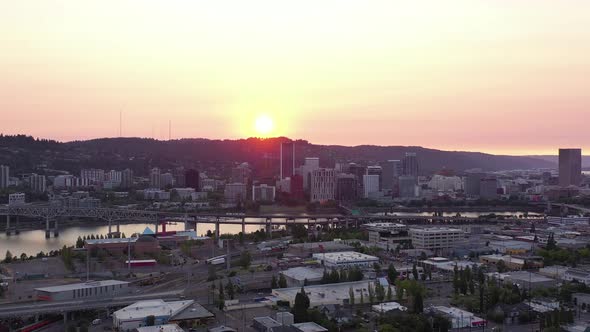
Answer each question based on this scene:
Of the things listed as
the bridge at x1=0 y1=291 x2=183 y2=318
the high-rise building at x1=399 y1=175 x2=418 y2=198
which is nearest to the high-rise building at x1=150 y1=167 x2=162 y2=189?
the high-rise building at x1=399 y1=175 x2=418 y2=198

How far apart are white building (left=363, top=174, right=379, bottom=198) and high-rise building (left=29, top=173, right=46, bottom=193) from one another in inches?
618

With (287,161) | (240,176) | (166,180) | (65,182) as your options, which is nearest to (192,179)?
(166,180)

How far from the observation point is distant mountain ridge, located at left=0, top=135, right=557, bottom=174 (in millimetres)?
38469

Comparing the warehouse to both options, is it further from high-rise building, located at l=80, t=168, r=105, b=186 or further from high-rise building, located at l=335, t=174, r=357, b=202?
high-rise building, located at l=80, t=168, r=105, b=186

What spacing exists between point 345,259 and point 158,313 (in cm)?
475

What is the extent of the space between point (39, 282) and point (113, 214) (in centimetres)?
1043

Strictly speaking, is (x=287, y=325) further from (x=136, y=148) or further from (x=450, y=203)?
(x=136, y=148)

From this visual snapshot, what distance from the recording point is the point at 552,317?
736cm

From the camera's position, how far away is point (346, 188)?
1298 inches

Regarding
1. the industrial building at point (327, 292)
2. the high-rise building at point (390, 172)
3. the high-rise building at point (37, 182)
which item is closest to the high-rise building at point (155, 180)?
the high-rise building at point (37, 182)

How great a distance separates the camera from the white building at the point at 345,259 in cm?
1156

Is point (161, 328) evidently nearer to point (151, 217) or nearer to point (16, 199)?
point (151, 217)

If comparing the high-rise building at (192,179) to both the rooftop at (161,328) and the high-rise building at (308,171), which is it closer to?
the high-rise building at (308,171)

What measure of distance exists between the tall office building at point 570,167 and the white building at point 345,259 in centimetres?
3087
